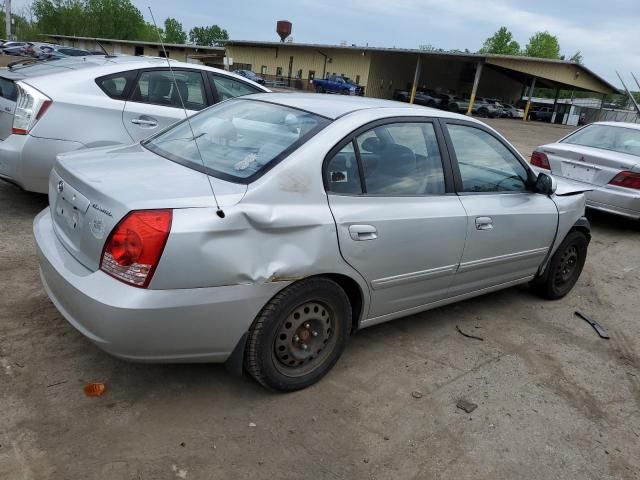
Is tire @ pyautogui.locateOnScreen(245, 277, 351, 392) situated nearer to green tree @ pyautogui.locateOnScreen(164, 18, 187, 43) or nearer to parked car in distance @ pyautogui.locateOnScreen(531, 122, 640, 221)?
parked car in distance @ pyautogui.locateOnScreen(531, 122, 640, 221)

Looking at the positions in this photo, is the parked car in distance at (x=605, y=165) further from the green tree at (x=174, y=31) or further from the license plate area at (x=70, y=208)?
the green tree at (x=174, y=31)

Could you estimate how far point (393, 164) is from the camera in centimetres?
333

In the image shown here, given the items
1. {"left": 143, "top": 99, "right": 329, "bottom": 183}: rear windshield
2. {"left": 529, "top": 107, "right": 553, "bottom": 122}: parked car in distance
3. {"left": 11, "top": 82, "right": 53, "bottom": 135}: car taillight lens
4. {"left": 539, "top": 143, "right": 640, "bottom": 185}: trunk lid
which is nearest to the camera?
{"left": 143, "top": 99, "right": 329, "bottom": 183}: rear windshield

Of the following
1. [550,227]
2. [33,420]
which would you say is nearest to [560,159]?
[550,227]

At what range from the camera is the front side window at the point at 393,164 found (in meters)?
3.02

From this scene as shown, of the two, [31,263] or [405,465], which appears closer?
[405,465]

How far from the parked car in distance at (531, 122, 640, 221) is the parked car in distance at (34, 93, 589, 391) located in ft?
11.9

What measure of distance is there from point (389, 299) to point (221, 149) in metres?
1.35

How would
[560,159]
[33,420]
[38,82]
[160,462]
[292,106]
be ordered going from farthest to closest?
[560,159], [38,82], [292,106], [33,420], [160,462]

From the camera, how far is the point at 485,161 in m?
3.88

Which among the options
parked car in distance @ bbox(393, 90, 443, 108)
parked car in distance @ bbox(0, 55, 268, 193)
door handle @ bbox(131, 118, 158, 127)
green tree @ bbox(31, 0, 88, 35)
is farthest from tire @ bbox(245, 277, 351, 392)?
green tree @ bbox(31, 0, 88, 35)

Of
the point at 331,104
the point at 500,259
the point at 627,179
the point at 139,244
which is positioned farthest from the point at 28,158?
the point at 627,179

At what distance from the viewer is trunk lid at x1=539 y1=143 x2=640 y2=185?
7.04 m

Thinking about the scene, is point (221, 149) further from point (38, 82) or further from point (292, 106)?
point (38, 82)
